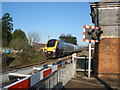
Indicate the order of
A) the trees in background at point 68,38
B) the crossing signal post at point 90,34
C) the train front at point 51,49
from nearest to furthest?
1. the crossing signal post at point 90,34
2. the train front at point 51,49
3. the trees in background at point 68,38

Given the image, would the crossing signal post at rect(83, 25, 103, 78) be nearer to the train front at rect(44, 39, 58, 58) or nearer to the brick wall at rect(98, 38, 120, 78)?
the brick wall at rect(98, 38, 120, 78)

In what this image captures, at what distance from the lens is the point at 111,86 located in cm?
605

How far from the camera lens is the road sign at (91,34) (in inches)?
296

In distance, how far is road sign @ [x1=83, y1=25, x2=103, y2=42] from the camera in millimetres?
7512

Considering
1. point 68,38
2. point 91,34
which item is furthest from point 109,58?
point 68,38

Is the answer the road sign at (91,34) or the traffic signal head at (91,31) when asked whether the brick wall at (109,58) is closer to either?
the road sign at (91,34)

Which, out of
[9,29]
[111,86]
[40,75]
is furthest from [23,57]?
[9,29]

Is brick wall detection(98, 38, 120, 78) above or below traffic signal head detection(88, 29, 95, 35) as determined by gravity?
below

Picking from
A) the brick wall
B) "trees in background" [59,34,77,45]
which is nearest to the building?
the brick wall

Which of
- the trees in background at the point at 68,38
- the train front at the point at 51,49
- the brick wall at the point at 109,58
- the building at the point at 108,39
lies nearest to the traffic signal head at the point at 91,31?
the building at the point at 108,39

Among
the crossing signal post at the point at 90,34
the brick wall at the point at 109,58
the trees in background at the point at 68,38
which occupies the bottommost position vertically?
the brick wall at the point at 109,58

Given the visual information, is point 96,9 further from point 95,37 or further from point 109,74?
point 109,74

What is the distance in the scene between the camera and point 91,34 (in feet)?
25.3

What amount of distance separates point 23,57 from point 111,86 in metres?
17.9
